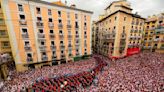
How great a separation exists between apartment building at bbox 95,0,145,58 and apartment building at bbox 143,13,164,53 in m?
4.72

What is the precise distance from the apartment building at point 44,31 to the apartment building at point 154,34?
26280 millimetres

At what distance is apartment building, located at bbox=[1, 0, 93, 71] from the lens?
61.2 ft

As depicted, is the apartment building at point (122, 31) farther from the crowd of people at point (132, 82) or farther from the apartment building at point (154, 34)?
the crowd of people at point (132, 82)

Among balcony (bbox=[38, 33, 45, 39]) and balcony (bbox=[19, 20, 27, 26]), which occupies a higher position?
balcony (bbox=[19, 20, 27, 26])

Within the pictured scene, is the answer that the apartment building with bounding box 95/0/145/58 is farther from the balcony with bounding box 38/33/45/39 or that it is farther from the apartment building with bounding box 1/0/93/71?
the balcony with bounding box 38/33/45/39

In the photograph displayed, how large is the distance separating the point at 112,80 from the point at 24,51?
21404 millimetres

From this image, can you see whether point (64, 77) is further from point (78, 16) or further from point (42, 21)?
point (78, 16)

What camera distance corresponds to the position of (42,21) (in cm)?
2095

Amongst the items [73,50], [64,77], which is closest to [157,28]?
[73,50]

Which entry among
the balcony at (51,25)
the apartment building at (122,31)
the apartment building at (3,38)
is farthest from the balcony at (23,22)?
the apartment building at (122,31)

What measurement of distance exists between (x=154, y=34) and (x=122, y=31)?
1523cm

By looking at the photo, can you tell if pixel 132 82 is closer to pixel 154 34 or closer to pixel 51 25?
pixel 51 25

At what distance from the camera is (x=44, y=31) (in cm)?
2156

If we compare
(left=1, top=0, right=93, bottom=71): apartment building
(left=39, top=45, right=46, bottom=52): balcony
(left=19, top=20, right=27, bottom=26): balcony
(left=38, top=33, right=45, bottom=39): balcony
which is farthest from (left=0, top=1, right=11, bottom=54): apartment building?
(left=39, top=45, right=46, bottom=52): balcony
